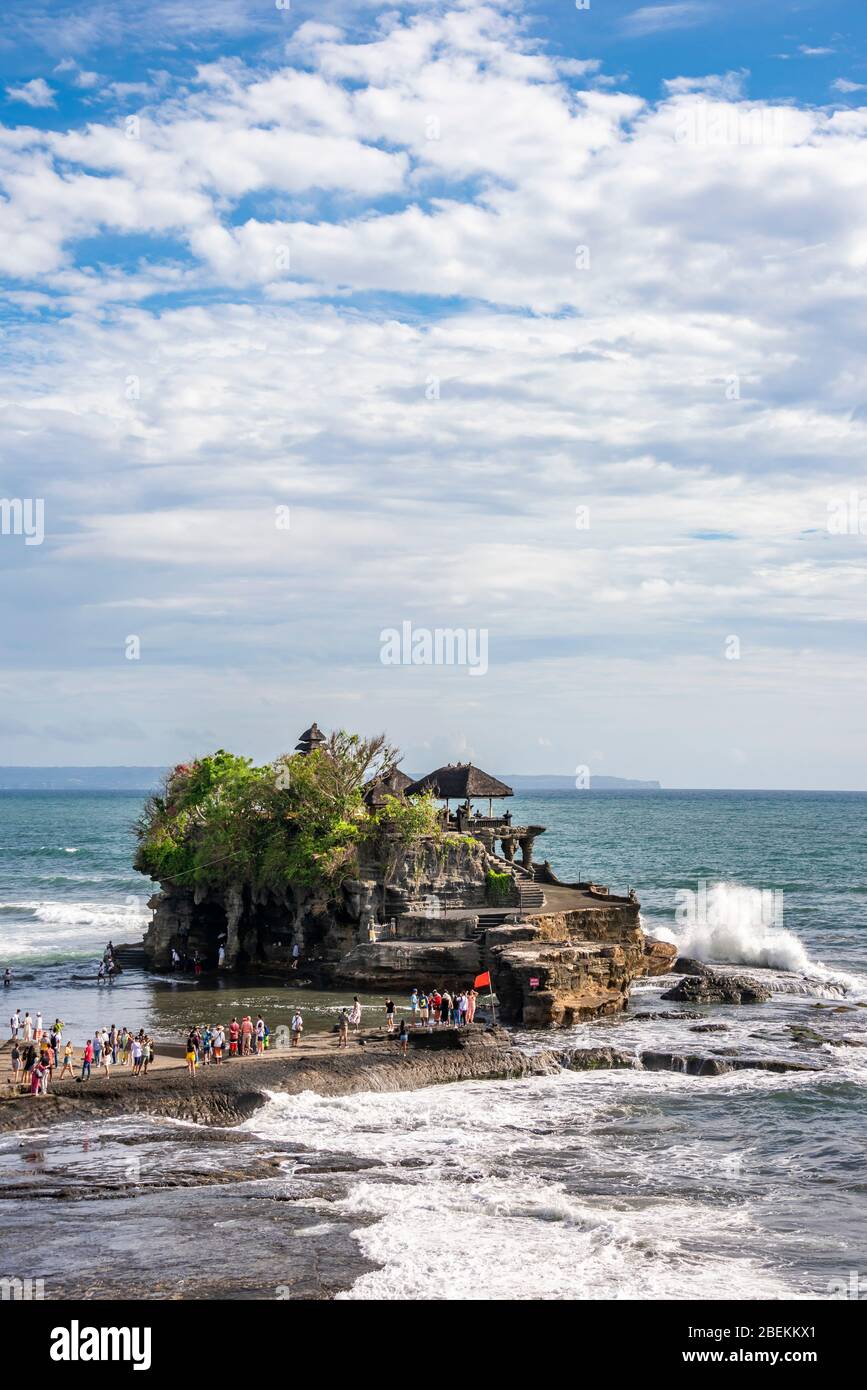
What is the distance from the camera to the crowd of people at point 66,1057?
2953 cm

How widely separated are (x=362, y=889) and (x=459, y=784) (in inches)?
336

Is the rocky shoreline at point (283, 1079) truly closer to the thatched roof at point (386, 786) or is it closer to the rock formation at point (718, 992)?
the rock formation at point (718, 992)

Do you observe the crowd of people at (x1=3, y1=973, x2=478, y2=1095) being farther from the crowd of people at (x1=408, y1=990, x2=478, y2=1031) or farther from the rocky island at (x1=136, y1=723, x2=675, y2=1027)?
the rocky island at (x1=136, y1=723, x2=675, y2=1027)

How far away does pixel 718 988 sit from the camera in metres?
47.4

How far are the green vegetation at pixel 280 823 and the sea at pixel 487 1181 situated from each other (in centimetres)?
624

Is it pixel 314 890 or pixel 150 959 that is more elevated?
pixel 314 890

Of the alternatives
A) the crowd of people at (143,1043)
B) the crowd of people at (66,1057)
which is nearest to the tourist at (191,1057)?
the crowd of people at (143,1043)

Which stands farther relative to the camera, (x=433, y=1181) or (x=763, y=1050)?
(x=763, y=1050)

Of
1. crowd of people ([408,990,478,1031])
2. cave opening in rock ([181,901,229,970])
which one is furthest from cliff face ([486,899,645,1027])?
cave opening in rock ([181,901,229,970])

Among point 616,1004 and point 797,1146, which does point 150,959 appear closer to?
point 616,1004

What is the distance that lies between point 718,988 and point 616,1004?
6.72m

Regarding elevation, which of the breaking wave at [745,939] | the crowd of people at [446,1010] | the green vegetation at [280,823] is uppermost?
the green vegetation at [280,823]

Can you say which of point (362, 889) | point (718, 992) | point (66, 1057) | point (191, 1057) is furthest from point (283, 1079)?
point (718, 992)
